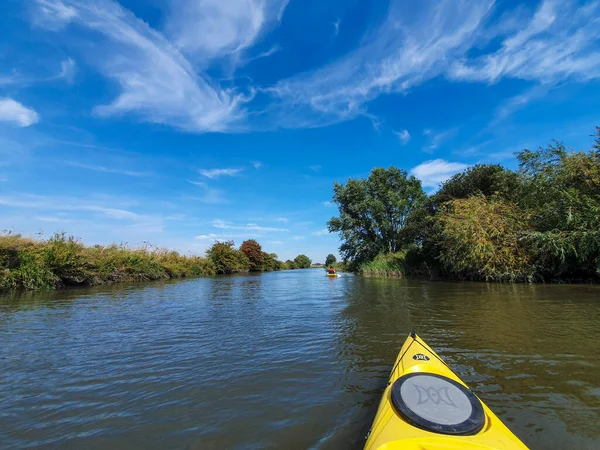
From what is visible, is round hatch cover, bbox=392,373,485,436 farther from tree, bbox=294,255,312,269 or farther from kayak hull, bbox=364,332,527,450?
tree, bbox=294,255,312,269

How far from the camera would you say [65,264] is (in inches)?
730

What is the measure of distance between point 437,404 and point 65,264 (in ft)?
73.5

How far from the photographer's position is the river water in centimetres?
326

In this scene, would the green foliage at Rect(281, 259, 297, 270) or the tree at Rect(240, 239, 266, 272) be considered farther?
the green foliage at Rect(281, 259, 297, 270)

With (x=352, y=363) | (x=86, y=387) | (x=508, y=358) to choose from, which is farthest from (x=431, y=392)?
(x=86, y=387)

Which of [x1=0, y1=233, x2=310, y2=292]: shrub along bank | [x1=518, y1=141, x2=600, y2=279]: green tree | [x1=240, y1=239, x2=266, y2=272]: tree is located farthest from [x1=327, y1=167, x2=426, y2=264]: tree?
[x1=240, y1=239, x2=266, y2=272]: tree

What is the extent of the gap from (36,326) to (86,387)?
223 inches

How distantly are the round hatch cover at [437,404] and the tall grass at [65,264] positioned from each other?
837 inches

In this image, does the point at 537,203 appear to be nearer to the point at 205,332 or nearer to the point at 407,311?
the point at 407,311

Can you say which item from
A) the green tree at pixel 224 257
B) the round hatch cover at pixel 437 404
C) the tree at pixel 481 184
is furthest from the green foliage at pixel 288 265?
the round hatch cover at pixel 437 404

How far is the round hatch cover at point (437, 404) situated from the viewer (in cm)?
245

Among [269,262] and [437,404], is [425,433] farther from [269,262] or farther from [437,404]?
[269,262]

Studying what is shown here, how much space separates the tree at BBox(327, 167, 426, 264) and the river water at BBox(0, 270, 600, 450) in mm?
26737

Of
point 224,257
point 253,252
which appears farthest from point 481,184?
point 253,252
